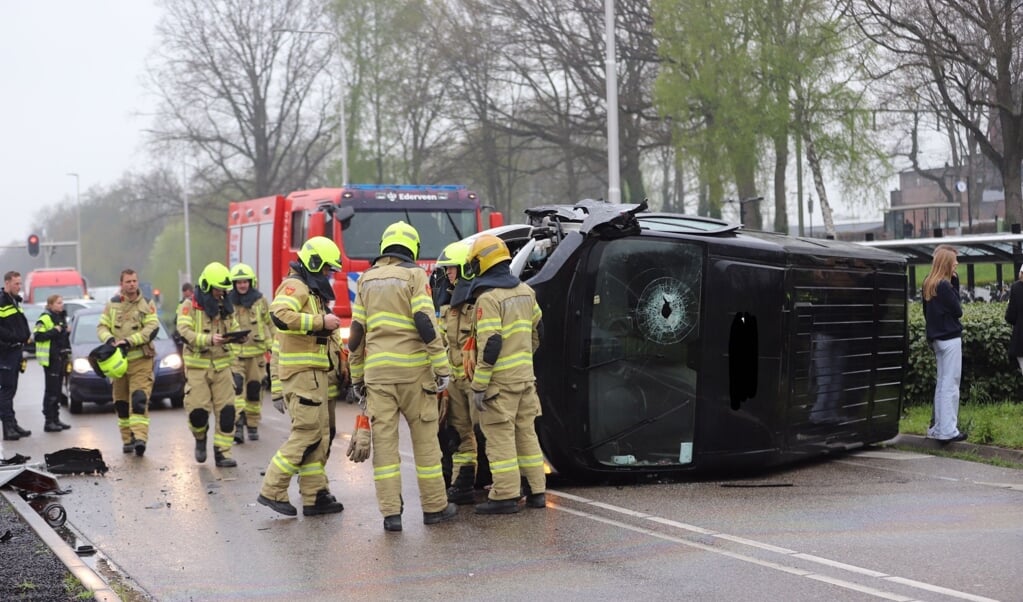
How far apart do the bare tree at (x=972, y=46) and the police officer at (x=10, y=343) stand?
1544cm

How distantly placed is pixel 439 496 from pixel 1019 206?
1843cm

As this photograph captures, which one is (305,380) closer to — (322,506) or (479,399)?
(322,506)

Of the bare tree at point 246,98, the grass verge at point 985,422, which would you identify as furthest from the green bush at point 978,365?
the bare tree at point 246,98

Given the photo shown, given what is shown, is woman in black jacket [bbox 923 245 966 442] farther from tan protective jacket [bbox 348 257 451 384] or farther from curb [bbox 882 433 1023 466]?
tan protective jacket [bbox 348 257 451 384]

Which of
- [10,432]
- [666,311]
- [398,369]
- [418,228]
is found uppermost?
[418,228]

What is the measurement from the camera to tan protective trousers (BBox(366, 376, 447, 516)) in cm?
822

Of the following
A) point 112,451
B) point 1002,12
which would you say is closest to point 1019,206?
point 1002,12

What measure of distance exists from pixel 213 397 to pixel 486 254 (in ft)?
15.0

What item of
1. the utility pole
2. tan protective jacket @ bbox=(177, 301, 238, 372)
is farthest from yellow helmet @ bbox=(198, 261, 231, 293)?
the utility pole

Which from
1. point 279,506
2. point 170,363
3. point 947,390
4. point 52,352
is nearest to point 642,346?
point 279,506

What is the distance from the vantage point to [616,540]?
25.2 feet

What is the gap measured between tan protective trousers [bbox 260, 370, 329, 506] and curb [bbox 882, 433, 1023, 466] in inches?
220

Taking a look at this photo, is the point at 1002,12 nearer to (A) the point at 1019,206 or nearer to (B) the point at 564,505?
(A) the point at 1019,206

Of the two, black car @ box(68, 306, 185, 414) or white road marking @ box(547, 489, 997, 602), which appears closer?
white road marking @ box(547, 489, 997, 602)
